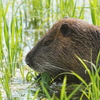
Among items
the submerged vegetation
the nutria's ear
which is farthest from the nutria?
the submerged vegetation

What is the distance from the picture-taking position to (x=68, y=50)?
627cm

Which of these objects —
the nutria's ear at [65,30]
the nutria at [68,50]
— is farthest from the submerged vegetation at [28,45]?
the nutria's ear at [65,30]

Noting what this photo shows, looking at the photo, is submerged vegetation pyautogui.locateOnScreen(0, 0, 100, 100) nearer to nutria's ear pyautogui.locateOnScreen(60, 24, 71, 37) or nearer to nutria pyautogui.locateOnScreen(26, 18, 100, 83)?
nutria pyautogui.locateOnScreen(26, 18, 100, 83)

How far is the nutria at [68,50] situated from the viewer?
6262 millimetres

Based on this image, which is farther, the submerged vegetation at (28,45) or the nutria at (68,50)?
the nutria at (68,50)

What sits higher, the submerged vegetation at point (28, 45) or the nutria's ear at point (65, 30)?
the nutria's ear at point (65, 30)

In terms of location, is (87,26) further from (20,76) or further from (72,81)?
(20,76)

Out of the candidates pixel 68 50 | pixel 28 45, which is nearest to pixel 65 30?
pixel 68 50

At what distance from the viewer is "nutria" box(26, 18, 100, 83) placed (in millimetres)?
6262

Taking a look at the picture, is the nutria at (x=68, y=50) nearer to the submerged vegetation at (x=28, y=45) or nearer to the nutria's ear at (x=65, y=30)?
the nutria's ear at (x=65, y=30)

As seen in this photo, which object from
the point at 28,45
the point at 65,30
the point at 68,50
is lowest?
the point at 28,45

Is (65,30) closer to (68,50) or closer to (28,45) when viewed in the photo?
(68,50)

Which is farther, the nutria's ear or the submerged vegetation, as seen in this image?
the nutria's ear

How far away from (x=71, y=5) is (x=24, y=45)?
116cm
